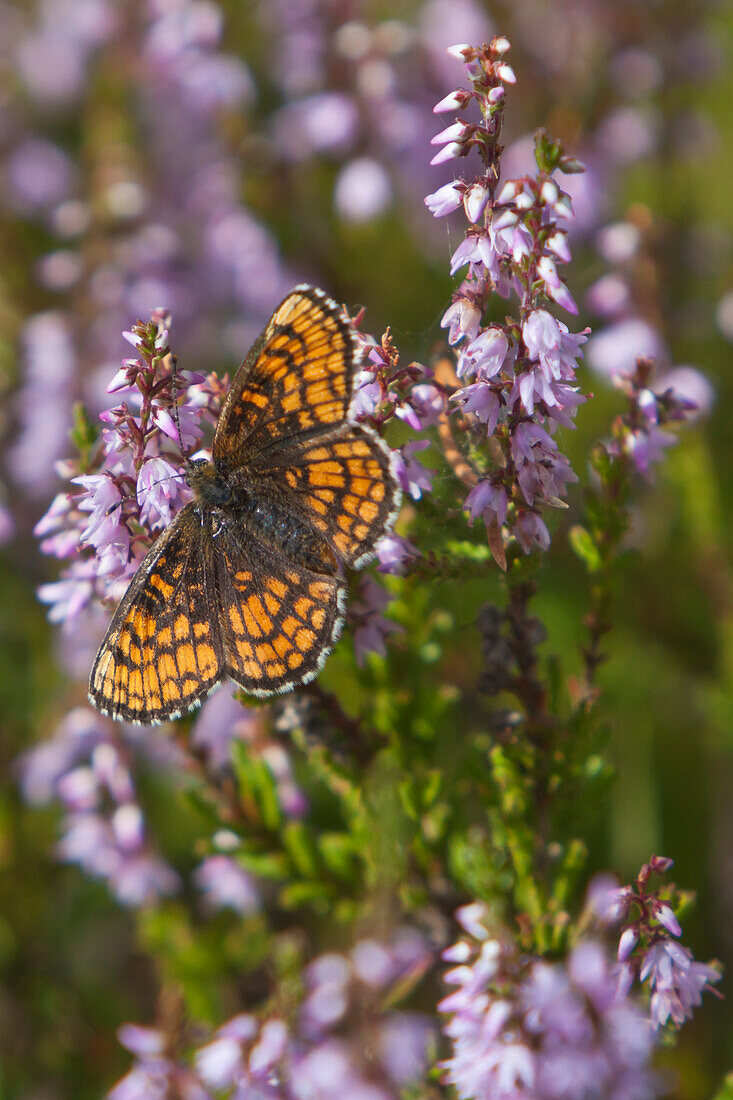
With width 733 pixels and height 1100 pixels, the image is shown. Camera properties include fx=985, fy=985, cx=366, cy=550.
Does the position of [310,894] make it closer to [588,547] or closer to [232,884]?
[232,884]

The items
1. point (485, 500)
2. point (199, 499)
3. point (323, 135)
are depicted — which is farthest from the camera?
point (323, 135)

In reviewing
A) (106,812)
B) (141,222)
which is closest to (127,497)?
(106,812)

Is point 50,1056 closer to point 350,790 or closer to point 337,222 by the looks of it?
point 350,790

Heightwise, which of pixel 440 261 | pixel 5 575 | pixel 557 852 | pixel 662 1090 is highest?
pixel 440 261

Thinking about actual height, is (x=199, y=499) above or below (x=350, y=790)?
above

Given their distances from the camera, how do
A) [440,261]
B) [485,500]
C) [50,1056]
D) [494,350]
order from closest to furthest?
[494,350] < [485,500] < [50,1056] < [440,261]

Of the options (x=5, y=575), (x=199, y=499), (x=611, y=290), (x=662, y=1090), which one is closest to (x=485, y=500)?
(x=199, y=499)

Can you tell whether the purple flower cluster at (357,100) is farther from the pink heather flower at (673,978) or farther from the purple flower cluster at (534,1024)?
the pink heather flower at (673,978)

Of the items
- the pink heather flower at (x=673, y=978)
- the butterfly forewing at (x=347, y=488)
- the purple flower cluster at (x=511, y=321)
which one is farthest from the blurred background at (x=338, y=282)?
the purple flower cluster at (x=511, y=321)
